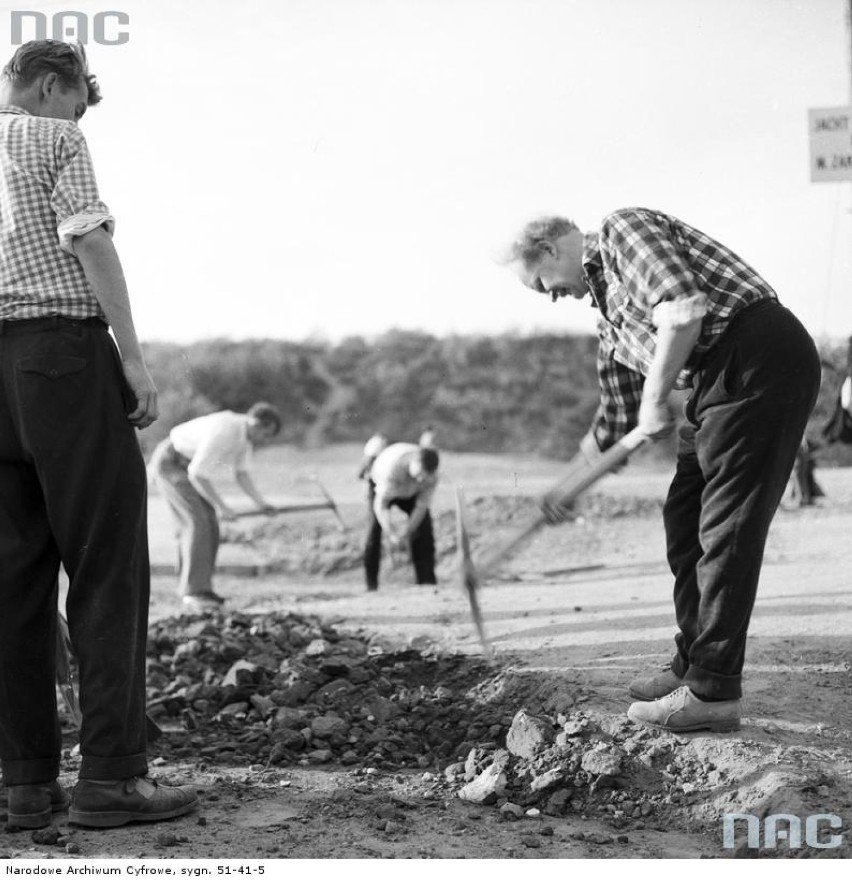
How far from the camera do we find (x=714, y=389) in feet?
9.76

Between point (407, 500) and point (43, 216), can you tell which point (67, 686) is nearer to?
point (43, 216)

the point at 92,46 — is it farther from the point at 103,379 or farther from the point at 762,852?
the point at 762,852

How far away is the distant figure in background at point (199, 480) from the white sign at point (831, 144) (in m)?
3.68

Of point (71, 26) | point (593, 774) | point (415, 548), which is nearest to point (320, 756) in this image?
point (593, 774)

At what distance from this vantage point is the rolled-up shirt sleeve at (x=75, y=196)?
2.72 m

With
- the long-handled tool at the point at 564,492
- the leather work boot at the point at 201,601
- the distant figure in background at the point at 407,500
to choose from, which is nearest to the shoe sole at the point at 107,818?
the long-handled tool at the point at 564,492

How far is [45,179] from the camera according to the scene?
9.16 ft

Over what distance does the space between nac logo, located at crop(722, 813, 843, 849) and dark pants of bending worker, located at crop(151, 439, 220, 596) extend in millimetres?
4840

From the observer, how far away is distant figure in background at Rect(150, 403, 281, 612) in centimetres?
682

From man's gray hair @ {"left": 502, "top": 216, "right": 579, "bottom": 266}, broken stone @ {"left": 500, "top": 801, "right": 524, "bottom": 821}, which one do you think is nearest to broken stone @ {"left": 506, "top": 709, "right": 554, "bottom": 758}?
broken stone @ {"left": 500, "top": 801, "right": 524, "bottom": 821}

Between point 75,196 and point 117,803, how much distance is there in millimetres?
1543

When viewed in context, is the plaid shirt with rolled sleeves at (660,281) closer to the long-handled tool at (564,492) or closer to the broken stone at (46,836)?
the long-handled tool at (564,492)
